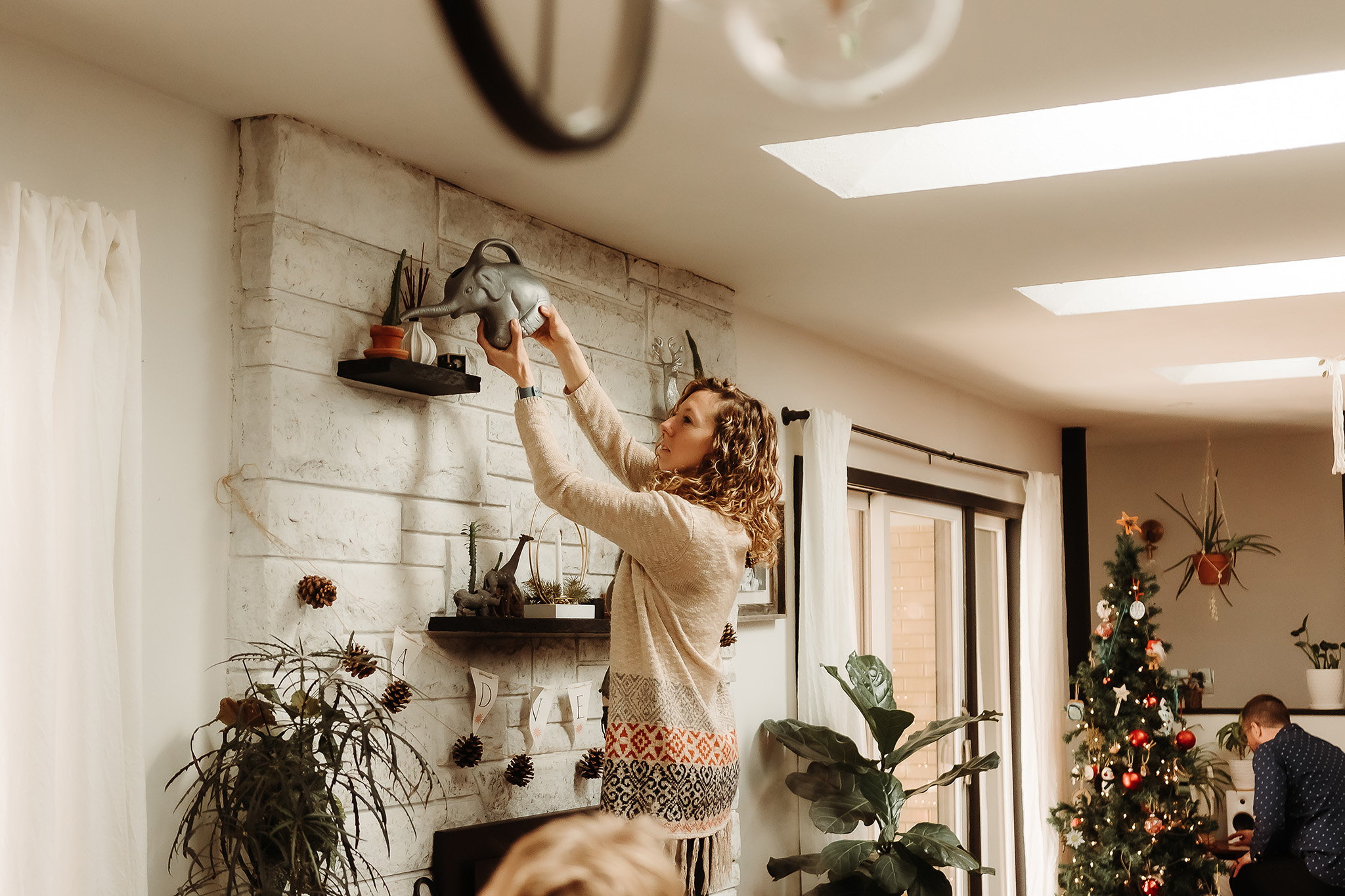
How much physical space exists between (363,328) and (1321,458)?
635cm

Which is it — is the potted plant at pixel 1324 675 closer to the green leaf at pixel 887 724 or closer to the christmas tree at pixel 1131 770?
the christmas tree at pixel 1131 770

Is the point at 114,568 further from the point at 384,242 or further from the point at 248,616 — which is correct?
the point at 384,242

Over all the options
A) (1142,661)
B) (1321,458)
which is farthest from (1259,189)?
(1321,458)

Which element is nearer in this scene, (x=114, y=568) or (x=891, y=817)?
(x=114, y=568)

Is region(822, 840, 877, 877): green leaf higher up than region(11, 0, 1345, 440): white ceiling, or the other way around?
region(11, 0, 1345, 440): white ceiling

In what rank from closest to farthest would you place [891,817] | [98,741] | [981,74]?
[98,741] → [981,74] → [891,817]

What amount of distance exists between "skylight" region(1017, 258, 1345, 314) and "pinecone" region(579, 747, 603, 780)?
2.09 metres

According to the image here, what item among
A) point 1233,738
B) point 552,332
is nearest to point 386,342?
point 552,332

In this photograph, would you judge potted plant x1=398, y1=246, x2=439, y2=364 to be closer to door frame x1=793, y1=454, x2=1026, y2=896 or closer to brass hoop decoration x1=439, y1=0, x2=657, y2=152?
brass hoop decoration x1=439, y1=0, x2=657, y2=152

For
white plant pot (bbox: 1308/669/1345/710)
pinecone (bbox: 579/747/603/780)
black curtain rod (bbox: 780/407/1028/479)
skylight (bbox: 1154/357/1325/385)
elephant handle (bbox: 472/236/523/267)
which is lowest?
white plant pot (bbox: 1308/669/1345/710)

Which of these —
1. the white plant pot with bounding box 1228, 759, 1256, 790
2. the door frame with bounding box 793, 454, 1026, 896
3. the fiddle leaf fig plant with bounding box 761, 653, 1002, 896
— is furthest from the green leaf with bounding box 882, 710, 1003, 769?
the white plant pot with bounding box 1228, 759, 1256, 790

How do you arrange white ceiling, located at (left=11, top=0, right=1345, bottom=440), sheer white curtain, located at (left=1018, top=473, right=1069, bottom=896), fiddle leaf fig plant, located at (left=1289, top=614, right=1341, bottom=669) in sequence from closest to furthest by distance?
white ceiling, located at (left=11, top=0, right=1345, bottom=440), sheer white curtain, located at (left=1018, top=473, right=1069, bottom=896), fiddle leaf fig plant, located at (left=1289, top=614, right=1341, bottom=669)

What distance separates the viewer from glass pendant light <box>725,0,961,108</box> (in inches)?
28.5

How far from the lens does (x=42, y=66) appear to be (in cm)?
230
